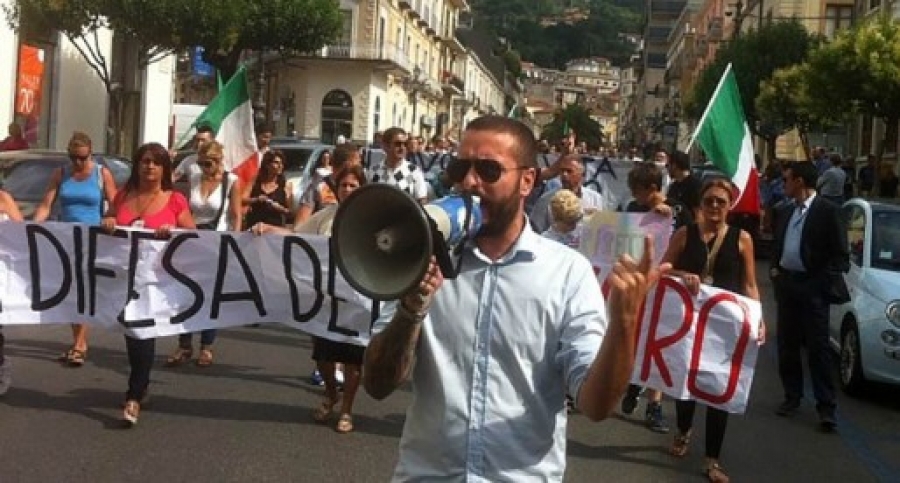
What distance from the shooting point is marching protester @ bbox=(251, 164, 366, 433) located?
7527 millimetres

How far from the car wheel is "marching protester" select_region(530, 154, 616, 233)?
2.30m

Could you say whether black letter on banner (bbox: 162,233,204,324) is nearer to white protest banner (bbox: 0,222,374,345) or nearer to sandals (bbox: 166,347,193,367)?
white protest banner (bbox: 0,222,374,345)

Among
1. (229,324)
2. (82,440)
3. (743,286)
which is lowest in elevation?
(82,440)

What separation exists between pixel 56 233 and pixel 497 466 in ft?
19.1

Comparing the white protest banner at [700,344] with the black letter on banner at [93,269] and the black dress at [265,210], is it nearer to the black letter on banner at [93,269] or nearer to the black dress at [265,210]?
the black letter on banner at [93,269]

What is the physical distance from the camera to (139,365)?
7.38m

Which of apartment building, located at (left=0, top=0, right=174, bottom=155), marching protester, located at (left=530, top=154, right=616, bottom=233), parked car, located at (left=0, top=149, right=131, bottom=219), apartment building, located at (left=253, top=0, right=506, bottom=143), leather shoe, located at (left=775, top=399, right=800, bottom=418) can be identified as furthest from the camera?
apartment building, located at (left=253, top=0, right=506, bottom=143)

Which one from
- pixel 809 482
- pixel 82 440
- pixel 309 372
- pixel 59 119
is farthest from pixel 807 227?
pixel 59 119

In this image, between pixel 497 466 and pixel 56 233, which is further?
pixel 56 233

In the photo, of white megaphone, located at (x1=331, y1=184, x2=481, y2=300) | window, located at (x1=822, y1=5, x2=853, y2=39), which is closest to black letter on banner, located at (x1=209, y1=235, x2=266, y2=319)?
white megaphone, located at (x1=331, y1=184, x2=481, y2=300)

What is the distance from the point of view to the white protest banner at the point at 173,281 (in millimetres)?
A: 7809

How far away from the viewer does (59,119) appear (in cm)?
2991

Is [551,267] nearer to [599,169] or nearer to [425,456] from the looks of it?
[425,456]

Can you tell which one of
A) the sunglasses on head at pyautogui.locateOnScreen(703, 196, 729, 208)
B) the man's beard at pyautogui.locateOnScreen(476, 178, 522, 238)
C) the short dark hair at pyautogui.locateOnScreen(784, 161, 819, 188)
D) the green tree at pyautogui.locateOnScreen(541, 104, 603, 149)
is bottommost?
the man's beard at pyautogui.locateOnScreen(476, 178, 522, 238)
